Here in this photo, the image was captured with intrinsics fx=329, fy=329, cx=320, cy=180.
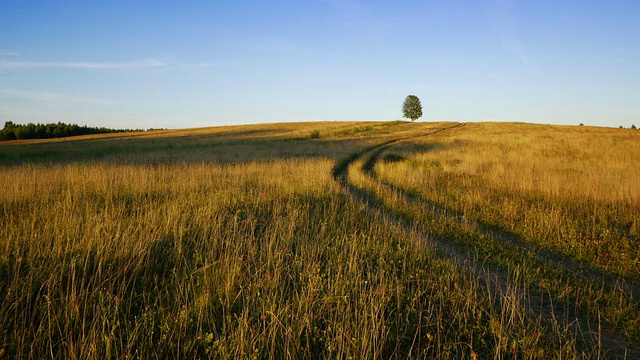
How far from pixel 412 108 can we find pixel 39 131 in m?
89.9

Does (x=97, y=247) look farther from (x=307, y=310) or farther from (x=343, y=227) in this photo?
(x=343, y=227)

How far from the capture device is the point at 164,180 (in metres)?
11.0

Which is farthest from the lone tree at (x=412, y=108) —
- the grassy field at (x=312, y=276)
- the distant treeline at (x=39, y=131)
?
the grassy field at (x=312, y=276)

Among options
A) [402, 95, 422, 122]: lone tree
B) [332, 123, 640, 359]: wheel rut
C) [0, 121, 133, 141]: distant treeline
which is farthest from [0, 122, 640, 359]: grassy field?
[402, 95, 422, 122]: lone tree

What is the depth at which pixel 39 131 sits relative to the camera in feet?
214

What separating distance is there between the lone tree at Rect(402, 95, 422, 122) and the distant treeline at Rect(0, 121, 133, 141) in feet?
266

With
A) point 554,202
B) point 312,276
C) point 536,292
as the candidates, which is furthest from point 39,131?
point 536,292

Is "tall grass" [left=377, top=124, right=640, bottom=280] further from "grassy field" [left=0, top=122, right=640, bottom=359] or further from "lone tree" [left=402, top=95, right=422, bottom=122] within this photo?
"lone tree" [left=402, top=95, right=422, bottom=122]

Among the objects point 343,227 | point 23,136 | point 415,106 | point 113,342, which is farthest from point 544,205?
point 415,106

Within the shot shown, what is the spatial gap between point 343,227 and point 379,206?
10.5 feet

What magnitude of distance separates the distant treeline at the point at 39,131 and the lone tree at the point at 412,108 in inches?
3187

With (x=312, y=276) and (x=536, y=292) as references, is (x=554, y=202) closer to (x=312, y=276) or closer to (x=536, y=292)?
(x=536, y=292)

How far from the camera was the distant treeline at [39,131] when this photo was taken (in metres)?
62.7

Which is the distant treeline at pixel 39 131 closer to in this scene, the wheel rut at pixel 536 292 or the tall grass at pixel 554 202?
the tall grass at pixel 554 202
